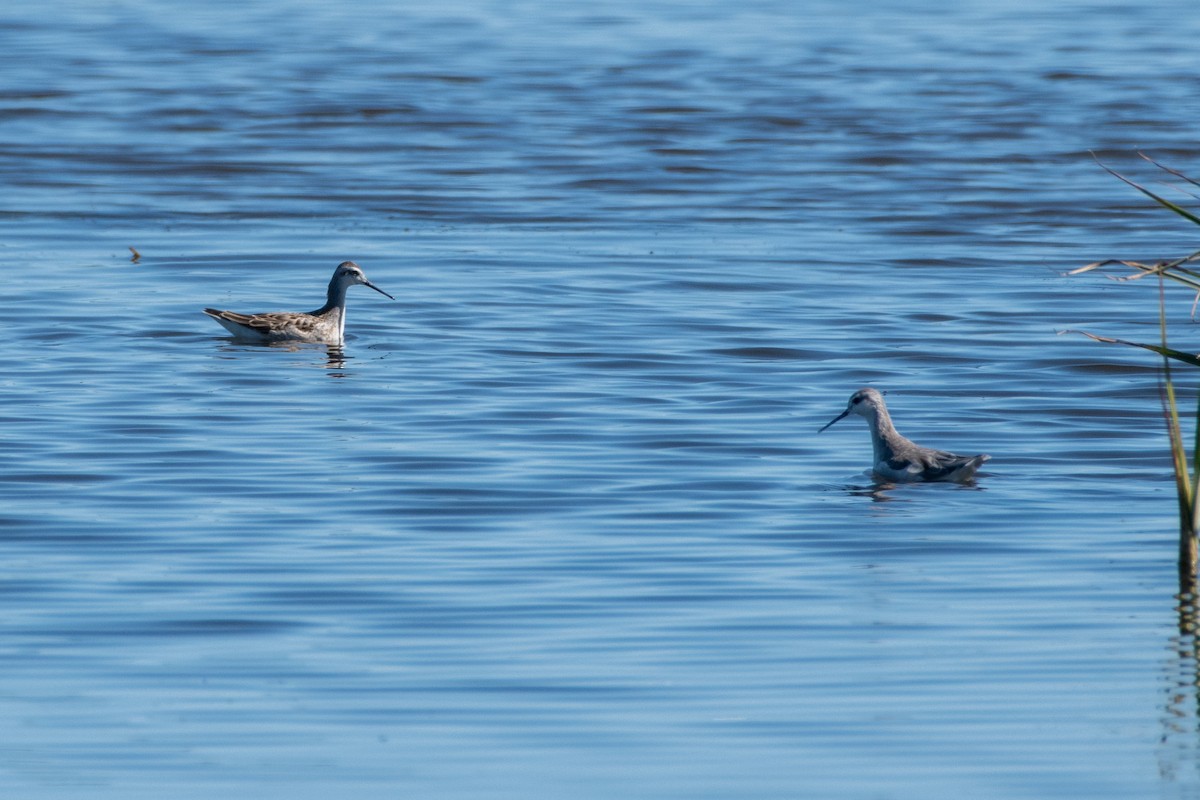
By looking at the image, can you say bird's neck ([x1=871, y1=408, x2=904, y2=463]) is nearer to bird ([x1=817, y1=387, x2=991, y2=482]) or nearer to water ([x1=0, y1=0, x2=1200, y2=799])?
bird ([x1=817, y1=387, x2=991, y2=482])

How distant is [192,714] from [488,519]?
10.5 feet

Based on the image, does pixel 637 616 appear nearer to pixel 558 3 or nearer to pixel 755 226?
pixel 755 226

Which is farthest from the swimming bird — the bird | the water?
the bird

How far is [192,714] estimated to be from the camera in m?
7.14

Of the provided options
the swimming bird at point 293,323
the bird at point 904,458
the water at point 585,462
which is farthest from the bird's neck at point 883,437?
the swimming bird at point 293,323

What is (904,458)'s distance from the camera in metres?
11.2

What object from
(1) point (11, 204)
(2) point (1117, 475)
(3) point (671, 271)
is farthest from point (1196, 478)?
(1) point (11, 204)

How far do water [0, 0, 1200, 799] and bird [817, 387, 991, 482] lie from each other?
13 cm

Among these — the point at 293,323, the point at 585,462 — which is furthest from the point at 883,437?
the point at 293,323

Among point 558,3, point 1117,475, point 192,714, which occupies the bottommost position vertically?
point 192,714

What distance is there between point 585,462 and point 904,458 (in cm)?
172

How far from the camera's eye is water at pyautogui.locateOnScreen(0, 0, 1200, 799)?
7012 mm

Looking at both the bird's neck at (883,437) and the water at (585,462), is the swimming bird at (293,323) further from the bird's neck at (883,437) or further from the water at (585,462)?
the bird's neck at (883,437)

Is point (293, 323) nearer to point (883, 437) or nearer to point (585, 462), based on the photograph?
point (585, 462)
